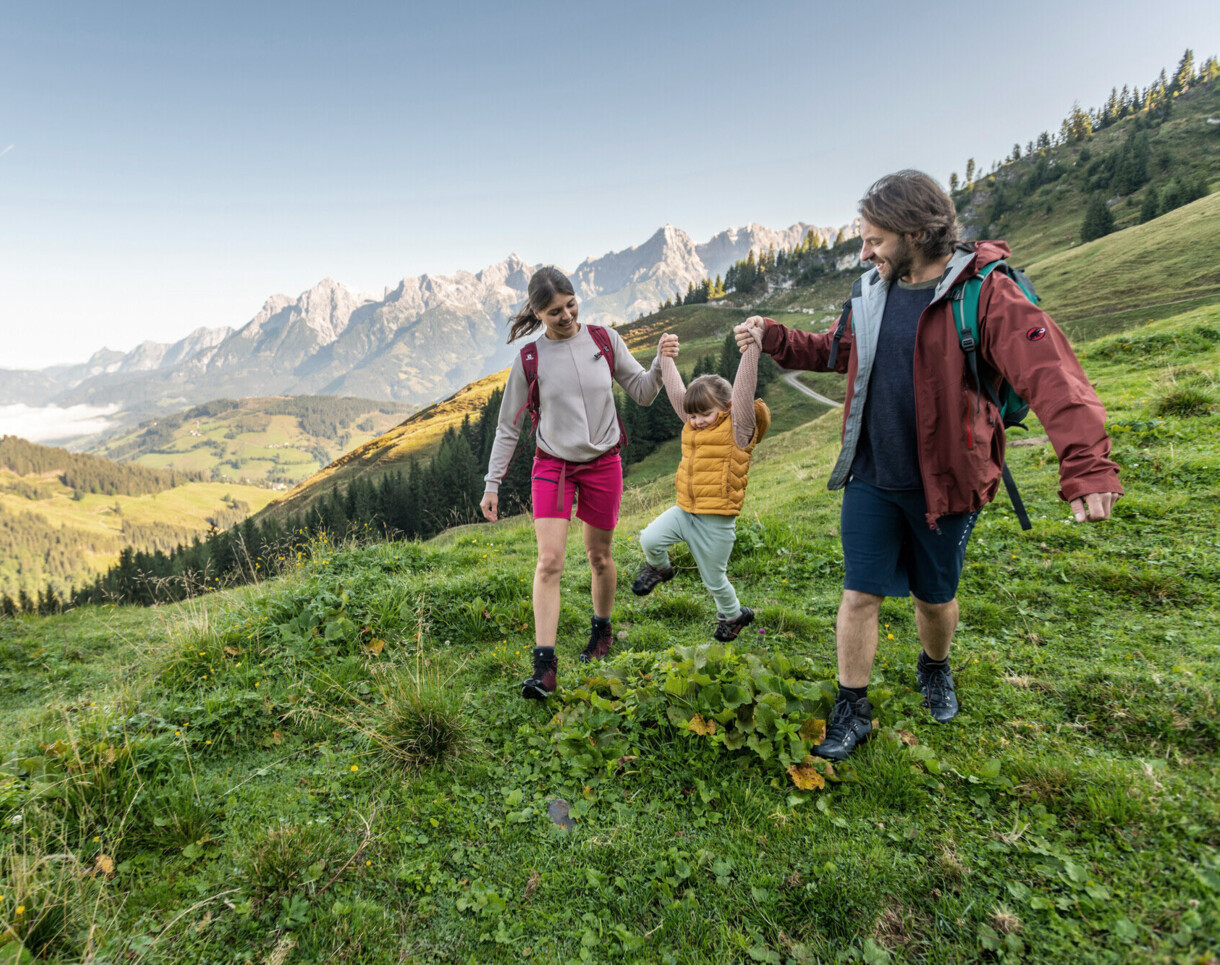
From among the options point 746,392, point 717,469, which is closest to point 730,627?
point 717,469

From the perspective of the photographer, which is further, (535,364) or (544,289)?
(535,364)

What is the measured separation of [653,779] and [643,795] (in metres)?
0.13

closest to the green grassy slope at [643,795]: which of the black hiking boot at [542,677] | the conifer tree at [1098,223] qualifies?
the black hiking boot at [542,677]

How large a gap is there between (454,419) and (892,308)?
5590 inches

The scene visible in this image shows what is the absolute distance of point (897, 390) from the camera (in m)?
3.28

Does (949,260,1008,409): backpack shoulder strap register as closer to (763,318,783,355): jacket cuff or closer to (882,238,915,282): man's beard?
(882,238,915,282): man's beard

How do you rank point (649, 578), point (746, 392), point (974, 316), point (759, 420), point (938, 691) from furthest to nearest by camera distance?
point (649, 578), point (759, 420), point (746, 392), point (938, 691), point (974, 316)

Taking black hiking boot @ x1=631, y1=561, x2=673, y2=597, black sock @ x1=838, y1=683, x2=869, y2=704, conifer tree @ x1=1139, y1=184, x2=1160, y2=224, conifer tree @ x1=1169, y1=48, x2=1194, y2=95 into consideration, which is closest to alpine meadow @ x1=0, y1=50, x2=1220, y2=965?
black sock @ x1=838, y1=683, x2=869, y2=704

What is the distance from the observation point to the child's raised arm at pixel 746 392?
3.99 m

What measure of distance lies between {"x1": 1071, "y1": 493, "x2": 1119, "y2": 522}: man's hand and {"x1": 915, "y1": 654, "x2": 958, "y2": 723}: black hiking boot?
1.64 meters

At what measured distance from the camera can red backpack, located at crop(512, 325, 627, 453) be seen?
4.70m

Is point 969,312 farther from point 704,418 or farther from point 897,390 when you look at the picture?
point 704,418

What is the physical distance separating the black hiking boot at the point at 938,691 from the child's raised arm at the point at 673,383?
2.70 metres

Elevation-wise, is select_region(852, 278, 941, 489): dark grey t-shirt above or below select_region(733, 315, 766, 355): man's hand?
below
